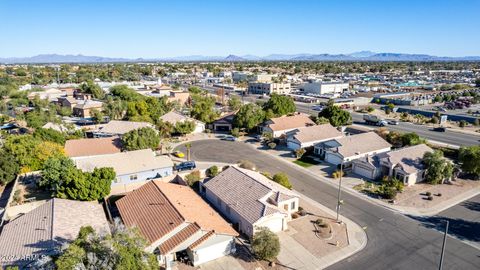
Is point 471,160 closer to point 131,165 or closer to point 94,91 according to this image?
point 131,165

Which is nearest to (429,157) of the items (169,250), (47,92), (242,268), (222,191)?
(222,191)

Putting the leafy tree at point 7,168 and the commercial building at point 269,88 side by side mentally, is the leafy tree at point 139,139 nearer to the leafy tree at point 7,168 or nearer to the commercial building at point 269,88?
the leafy tree at point 7,168

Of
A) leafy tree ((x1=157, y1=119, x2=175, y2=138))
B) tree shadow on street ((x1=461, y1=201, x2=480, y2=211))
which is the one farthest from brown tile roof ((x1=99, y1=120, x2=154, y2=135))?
tree shadow on street ((x1=461, y1=201, x2=480, y2=211))

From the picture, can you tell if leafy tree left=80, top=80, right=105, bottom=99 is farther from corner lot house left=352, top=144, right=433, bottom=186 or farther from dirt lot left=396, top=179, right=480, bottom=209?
dirt lot left=396, top=179, right=480, bottom=209

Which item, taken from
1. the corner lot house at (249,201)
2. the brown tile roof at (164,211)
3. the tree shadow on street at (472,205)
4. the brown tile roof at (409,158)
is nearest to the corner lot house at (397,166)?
the brown tile roof at (409,158)

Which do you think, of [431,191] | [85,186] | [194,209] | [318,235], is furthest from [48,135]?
[431,191]
